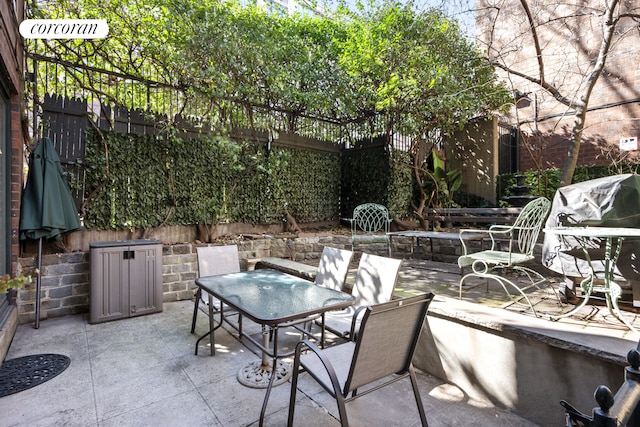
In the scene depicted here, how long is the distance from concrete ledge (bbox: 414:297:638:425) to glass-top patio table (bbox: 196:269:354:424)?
888 mm

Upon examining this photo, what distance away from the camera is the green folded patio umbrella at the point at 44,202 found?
367cm

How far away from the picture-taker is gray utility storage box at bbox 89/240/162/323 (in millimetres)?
3809

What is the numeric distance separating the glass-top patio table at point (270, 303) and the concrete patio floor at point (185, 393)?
146 mm

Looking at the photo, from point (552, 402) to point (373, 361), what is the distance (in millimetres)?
1261

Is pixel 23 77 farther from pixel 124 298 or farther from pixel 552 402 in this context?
pixel 552 402

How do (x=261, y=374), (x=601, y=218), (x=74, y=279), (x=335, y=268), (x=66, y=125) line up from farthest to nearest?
(x=66, y=125) < (x=74, y=279) < (x=335, y=268) < (x=601, y=218) < (x=261, y=374)

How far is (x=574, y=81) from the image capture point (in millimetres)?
7168

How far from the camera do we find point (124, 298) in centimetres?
396

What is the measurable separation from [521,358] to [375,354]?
46.2 inches

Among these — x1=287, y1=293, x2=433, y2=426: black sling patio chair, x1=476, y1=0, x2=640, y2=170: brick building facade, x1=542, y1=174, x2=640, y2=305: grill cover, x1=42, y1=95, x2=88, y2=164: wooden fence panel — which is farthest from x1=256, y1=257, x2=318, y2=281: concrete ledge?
x1=476, y1=0, x2=640, y2=170: brick building facade

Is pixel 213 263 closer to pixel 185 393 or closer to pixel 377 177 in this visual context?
pixel 185 393

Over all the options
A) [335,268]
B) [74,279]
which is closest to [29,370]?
[74,279]

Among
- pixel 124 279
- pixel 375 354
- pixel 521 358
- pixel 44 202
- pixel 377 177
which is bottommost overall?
pixel 521 358

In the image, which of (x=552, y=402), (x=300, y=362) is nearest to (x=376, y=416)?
(x=300, y=362)
